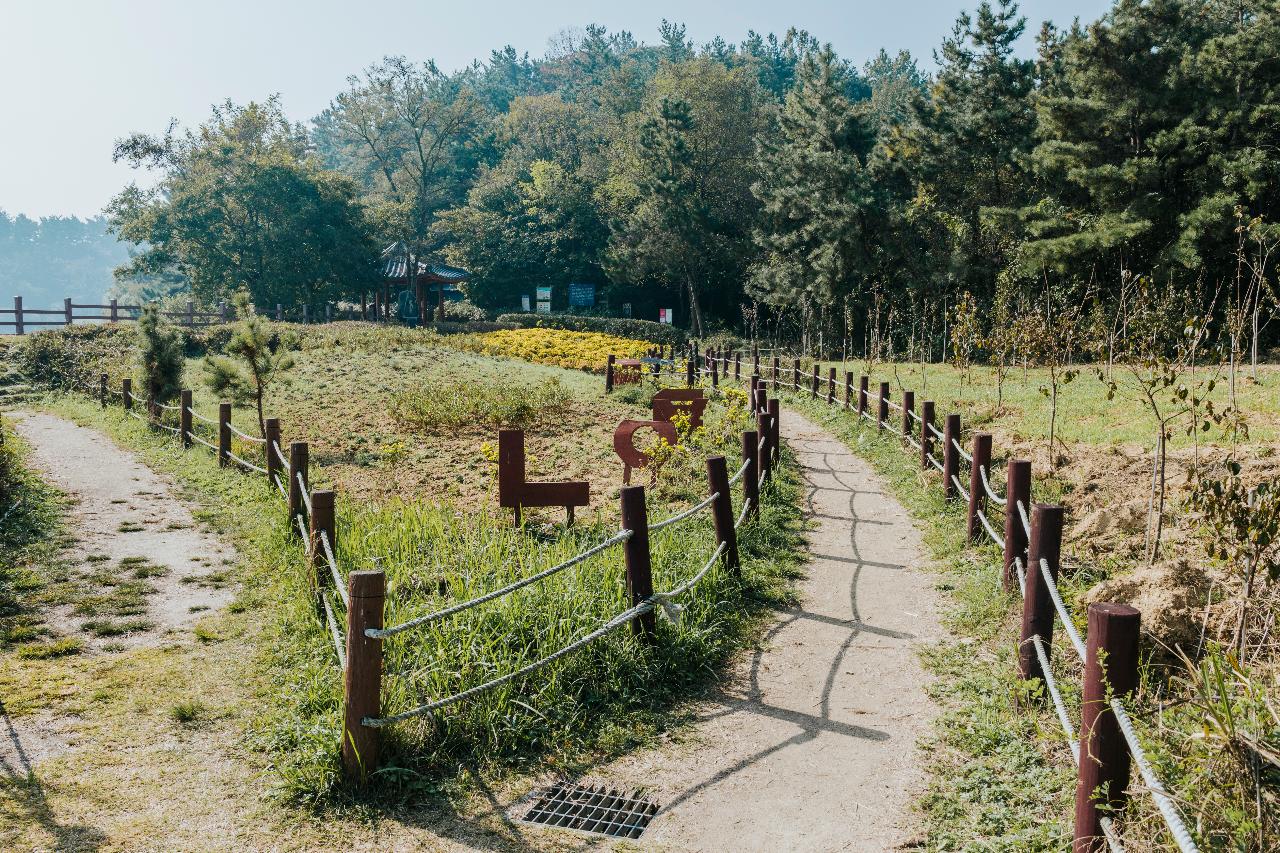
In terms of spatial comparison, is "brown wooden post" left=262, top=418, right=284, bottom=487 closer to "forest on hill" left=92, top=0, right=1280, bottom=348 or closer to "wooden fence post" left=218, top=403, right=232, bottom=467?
"wooden fence post" left=218, top=403, right=232, bottom=467

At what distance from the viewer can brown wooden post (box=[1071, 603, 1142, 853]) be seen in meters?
3.02

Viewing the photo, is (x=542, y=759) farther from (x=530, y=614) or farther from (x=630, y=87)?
(x=630, y=87)

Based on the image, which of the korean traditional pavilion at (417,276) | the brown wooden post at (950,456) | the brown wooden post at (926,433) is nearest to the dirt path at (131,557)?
the brown wooden post at (950,456)

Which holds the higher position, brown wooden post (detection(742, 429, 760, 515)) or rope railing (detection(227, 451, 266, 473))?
brown wooden post (detection(742, 429, 760, 515))

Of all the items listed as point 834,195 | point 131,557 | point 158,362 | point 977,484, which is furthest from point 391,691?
point 834,195

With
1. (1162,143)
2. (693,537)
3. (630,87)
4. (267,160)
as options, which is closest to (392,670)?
(693,537)

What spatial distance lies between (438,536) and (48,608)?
9.51 feet

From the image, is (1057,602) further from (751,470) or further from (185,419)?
(185,419)

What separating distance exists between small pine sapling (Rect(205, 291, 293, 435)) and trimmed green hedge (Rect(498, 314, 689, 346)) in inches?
822

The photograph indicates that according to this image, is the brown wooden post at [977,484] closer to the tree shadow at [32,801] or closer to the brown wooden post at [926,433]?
the brown wooden post at [926,433]

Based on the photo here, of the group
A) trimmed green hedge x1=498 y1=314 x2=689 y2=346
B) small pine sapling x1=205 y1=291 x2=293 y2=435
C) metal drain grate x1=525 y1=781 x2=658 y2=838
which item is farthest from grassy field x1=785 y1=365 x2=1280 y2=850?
trimmed green hedge x1=498 y1=314 x2=689 y2=346

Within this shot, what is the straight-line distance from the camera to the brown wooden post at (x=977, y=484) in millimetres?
7613

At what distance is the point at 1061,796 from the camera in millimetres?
3896

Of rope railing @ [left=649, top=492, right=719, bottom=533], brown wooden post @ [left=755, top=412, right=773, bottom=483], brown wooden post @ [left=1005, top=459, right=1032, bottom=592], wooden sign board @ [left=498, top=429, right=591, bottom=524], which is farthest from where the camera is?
brown wooden post @ [left=755, top=412, right=773, bottom=483]
